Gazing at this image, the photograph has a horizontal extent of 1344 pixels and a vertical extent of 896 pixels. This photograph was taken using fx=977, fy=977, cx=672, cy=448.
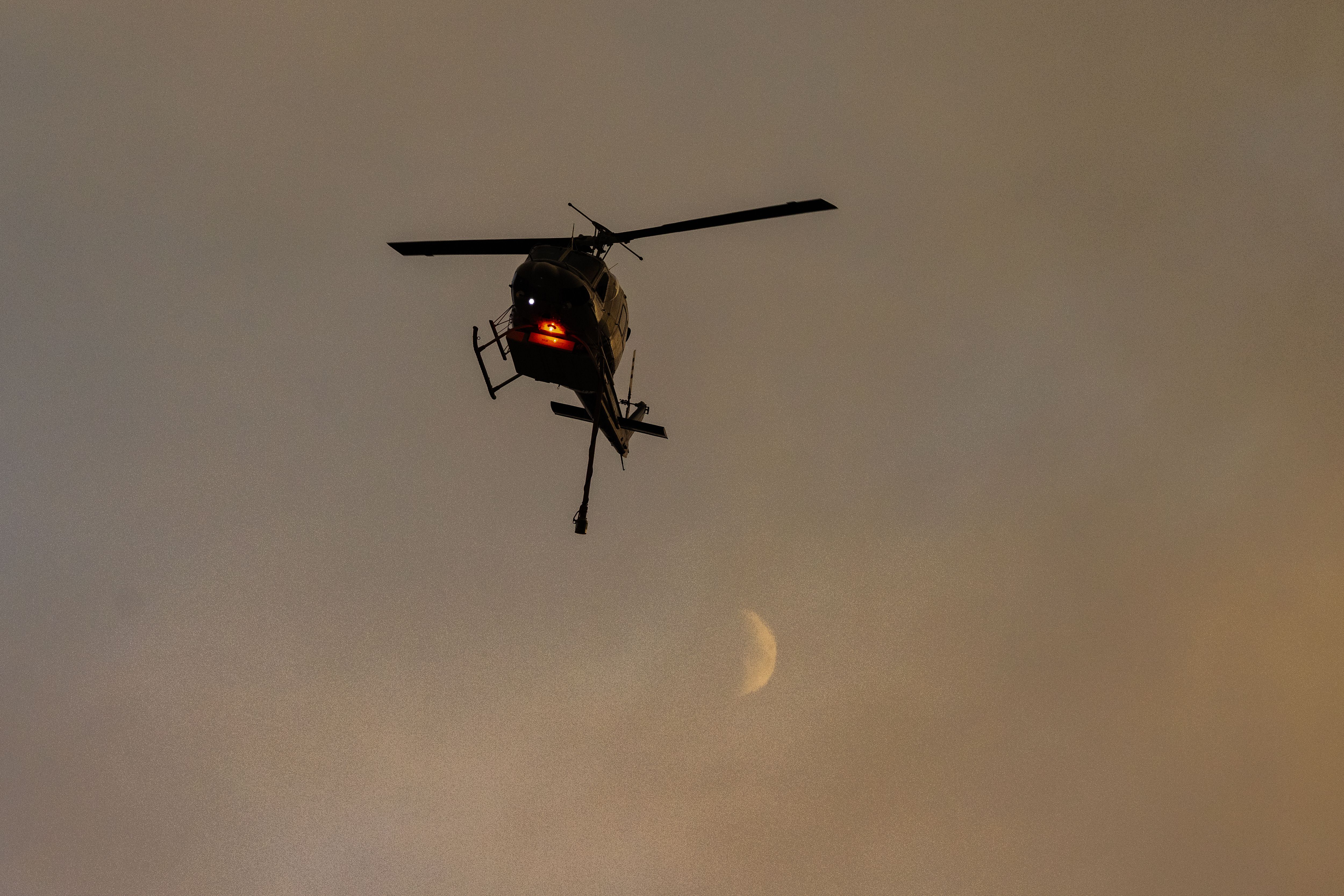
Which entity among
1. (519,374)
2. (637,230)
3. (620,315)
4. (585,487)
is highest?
(637,230)

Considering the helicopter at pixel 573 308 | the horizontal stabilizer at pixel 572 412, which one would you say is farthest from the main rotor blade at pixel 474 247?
the horizontal stabilizer at pixel 572 412

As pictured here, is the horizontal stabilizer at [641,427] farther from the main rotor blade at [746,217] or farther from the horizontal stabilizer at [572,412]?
the main rotor blade at [746,217]

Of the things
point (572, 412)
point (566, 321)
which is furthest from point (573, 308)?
point (572, 412)

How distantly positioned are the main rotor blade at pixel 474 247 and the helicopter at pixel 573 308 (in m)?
0.02

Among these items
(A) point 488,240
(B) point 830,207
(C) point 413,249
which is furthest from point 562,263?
(B) point 830,207

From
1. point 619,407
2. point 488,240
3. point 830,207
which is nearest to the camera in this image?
point 830,207

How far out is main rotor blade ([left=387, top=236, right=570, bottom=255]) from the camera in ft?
61.5

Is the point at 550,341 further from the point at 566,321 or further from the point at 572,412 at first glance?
the point at 572,412

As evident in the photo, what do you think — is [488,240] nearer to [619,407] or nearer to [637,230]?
[637,230]

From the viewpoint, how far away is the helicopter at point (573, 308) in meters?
17.5

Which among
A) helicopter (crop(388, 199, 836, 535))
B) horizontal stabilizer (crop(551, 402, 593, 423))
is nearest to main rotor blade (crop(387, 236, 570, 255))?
helicopter (crop(388, 199, 836, 535))

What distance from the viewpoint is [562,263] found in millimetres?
17828

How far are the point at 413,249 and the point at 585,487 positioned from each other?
600 cm

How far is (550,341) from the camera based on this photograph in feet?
58.4
